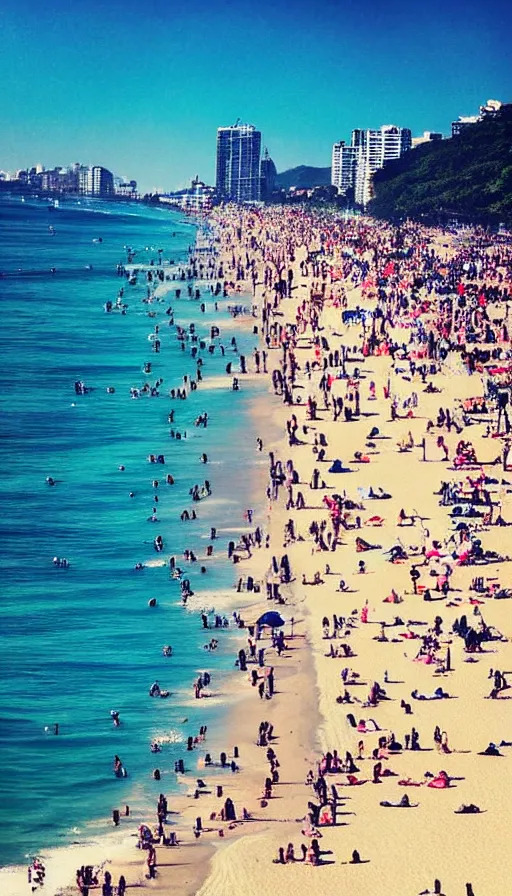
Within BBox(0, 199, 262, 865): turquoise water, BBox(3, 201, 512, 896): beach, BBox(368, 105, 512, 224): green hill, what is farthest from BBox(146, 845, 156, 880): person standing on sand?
BBox(368, 105, 512, 224): green hill

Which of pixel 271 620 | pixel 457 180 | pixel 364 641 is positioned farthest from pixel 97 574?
→ pixel 457 180

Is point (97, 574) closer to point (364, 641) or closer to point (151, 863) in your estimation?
point (364, 641)

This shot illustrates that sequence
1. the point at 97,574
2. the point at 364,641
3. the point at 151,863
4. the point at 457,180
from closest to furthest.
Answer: the point at 151,863
the point at 364,641
the point at 97,574
the point at 457,180

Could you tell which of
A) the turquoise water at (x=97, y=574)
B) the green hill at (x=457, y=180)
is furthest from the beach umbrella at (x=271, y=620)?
the green hill at (x=457, y=180)

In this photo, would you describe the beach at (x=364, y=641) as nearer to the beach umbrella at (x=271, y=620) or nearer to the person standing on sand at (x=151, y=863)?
the person standing on sand at (x=151, y=863)

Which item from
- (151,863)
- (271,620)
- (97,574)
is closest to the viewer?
(151,863)

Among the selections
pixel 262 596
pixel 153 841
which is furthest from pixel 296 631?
pixel 153 841

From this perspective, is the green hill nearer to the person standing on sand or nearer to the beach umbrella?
the beach umbrella

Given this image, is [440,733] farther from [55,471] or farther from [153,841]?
[55,471]
